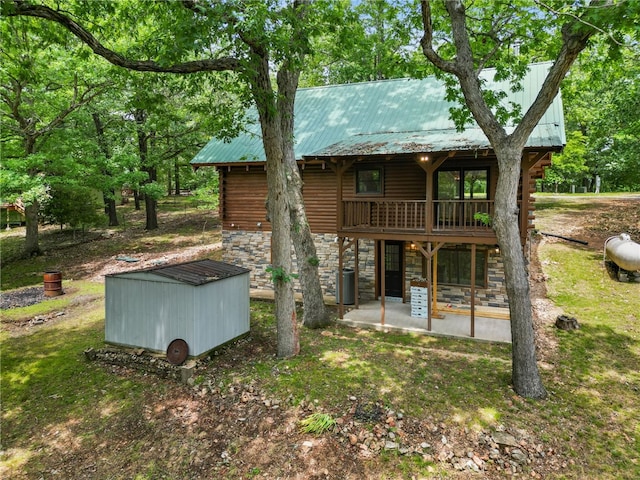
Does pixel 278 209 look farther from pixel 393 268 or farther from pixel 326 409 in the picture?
pixel 393 268

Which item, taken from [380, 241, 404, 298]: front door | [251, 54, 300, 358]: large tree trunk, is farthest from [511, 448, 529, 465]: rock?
[380, 241, 404, 298]: front door

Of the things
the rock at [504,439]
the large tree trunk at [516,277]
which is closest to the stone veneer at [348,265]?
the large tree trunk at [516,277]

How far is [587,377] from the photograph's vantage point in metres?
7.87

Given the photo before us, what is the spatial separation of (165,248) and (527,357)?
18526mm

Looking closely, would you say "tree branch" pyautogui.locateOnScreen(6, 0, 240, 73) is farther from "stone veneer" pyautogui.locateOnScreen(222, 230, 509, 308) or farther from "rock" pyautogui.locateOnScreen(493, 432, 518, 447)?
"rock" pyautogui.locateOnScreen(493, 432, 518, 447)

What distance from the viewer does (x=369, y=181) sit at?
44.4 ft

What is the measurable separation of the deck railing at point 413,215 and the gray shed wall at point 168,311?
4.38 m

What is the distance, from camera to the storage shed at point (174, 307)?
840cm

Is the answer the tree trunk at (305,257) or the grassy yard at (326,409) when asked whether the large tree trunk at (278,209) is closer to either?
the grassy yard at (326,409)

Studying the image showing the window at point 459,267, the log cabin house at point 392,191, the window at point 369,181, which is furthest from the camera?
the window at point 369,181

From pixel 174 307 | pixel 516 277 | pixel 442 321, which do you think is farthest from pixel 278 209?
pixel 442 321

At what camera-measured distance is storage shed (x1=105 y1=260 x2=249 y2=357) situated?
840cm

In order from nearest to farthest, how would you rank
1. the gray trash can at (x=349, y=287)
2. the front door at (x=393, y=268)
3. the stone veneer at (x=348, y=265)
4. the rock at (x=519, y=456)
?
the rock at (x=519, y=456) → the stone veneer at (x=348, y=265) → the gray trash can at (x=349, y=287) → the front door at (x=393, y=268)

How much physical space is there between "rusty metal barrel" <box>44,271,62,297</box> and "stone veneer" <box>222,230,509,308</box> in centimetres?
616
